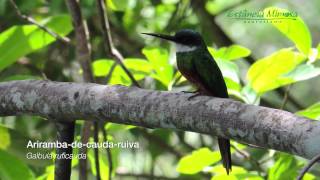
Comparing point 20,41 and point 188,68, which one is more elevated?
point 20,41

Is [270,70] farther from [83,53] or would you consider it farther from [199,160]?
[83,53]

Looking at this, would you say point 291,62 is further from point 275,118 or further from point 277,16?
point 275,118

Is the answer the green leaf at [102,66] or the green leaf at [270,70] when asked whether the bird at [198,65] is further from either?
the green leaf at [102,66]

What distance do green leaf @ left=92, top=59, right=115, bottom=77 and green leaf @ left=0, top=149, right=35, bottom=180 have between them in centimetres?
73

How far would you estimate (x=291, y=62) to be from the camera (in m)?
2.27

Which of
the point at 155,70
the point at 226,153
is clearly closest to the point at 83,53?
the point at 155,70

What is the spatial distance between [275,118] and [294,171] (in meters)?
0.80

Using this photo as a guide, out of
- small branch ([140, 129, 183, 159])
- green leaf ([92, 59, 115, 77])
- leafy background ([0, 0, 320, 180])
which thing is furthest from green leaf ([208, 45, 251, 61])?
small branch ([140, 129, 183, 159])

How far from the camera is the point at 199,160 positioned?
2.36 m

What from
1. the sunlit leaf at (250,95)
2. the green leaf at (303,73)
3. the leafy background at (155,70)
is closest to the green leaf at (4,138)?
the leafy background at (155,70)

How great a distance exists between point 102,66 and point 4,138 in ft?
2.06

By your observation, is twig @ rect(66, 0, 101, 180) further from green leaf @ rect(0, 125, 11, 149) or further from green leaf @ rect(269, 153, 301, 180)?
green leaf @ rect(269, 153, 301, 180)

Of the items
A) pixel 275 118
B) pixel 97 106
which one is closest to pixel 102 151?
pixel 97 106

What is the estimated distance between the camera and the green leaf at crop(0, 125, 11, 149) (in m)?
2.29
